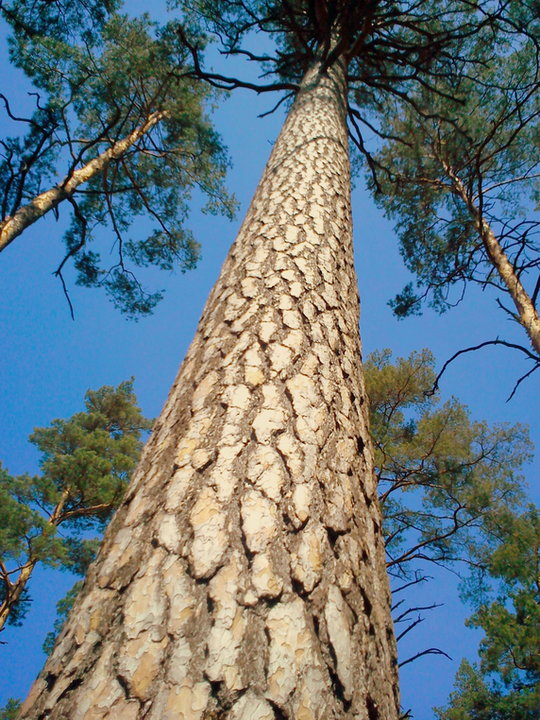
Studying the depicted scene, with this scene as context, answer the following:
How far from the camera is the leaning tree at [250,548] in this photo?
58cm

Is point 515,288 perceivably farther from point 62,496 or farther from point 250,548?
point 62,496

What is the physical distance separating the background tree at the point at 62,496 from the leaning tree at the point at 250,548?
6.28 m

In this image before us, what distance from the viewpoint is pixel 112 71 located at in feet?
22.8

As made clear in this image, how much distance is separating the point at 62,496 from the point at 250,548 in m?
8.03

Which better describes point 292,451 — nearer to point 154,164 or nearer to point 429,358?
point 429,358

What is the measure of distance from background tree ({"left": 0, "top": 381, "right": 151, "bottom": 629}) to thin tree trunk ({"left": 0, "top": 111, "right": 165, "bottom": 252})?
4001mm

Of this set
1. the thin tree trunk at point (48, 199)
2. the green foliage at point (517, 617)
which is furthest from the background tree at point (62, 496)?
the green foliage at point (517, 617)

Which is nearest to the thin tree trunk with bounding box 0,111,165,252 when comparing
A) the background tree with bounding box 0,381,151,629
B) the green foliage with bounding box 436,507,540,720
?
the background tree with bounding box 0,381,151,629

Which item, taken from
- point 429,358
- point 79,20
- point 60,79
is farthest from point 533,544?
point 79,20

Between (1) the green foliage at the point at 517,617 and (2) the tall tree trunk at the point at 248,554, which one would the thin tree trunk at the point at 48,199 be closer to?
(2) the tall tree trunk at the point at 248,554

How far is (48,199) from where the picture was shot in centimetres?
572

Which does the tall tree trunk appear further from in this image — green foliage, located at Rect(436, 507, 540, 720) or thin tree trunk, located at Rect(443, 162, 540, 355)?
green foliage, located at Rect(436, 507, 540, 720)

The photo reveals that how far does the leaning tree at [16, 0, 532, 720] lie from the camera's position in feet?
1.89

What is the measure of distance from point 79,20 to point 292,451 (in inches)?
385
